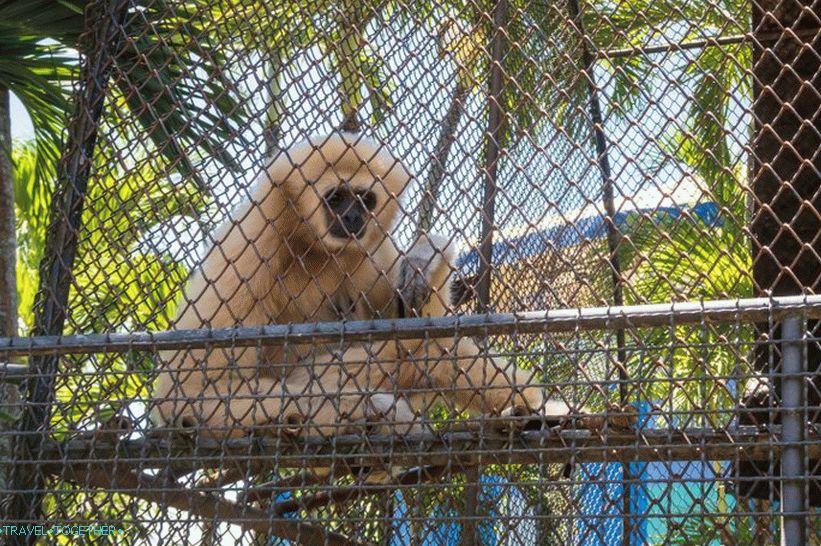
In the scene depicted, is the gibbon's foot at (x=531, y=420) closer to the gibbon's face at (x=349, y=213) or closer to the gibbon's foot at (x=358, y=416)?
the gibbon's foot at (x=358, y=416)

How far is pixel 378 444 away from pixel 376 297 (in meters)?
1.42

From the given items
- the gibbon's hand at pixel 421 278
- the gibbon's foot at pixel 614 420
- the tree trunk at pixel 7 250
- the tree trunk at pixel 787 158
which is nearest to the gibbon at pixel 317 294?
the gibbon's hand at pixel 421 278

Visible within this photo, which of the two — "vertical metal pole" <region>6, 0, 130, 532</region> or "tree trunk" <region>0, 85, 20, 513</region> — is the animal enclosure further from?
"tree trunk" <region>0, 85, 20, 513</region>

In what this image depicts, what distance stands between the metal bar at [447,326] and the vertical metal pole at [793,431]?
0.23 feet

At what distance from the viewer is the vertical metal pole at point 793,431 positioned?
7.34 ft

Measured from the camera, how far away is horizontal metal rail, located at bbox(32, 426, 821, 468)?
2553 millimetres

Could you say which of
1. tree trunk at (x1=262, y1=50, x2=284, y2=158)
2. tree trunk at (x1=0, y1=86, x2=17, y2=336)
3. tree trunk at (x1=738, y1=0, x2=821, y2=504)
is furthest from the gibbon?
tree trunk at (x1=0, y1=86, x2=17, y2=336)

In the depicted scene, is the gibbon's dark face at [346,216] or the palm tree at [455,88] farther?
the gibbon's dark face at [346,216]

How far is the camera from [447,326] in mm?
2516

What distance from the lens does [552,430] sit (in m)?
2.72

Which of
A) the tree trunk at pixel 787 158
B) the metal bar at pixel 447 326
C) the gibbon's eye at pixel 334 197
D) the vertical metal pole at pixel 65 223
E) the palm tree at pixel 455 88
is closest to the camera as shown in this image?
the metal bar at pixel 447 326

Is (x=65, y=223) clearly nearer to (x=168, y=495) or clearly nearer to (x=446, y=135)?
(x=168, y=495)

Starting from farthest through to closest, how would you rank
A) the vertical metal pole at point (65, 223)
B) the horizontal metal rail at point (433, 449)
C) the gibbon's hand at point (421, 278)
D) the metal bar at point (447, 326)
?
1. the gibbon's hand at point (421, 278)
2. the vertical metal pole at point (65, 223)
3. the horizontal metal rail at point (433, 449)
4. the metal bar at point (447, 326)

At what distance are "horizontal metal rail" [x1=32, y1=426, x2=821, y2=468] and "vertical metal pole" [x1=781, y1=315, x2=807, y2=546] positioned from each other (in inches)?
3.4
